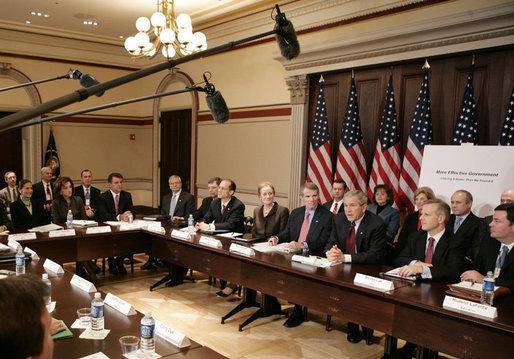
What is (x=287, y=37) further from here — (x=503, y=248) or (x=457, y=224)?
(x=457, y=224)

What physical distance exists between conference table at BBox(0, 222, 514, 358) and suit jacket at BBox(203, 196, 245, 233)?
1.64 feet

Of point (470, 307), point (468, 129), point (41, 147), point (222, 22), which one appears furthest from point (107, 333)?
point (41, 147)

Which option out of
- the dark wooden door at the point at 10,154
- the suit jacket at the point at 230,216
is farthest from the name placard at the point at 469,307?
the dark wooden door at the point at 10,154

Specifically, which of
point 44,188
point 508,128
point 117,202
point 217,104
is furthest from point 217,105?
point 44,188

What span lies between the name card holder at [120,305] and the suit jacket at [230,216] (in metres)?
2.54

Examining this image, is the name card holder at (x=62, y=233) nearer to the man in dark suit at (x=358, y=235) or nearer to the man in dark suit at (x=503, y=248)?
the man in dark suit at (x=358, y=235)

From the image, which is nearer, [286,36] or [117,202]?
[286,36]

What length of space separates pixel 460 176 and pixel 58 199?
184 inches

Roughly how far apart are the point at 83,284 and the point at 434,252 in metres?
2.52

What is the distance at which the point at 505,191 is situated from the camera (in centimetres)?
389

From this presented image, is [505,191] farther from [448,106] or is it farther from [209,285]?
[209,285]

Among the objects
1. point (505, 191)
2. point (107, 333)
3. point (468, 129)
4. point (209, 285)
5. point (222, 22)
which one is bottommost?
point (209, 285)

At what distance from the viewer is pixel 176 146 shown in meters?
9.19

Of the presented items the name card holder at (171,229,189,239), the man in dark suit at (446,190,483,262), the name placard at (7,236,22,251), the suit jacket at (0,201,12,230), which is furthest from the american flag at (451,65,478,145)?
the suit jacket at (0,201,12,230)
